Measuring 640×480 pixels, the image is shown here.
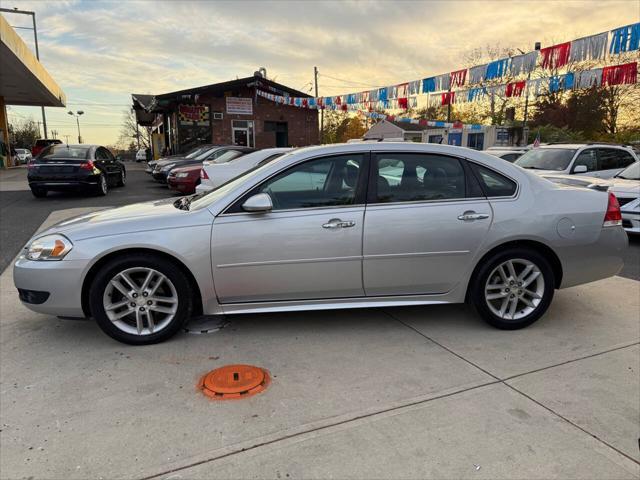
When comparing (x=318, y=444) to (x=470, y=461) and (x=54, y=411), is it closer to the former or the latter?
(x=470, y=461)

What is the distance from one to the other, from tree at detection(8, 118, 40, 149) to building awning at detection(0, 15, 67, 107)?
41.9m

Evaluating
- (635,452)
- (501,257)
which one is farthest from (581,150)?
(635,452)

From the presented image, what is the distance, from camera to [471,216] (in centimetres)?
363

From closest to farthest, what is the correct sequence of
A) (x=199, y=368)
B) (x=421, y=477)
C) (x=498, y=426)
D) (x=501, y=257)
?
(x=421, y=477)
(x=498, y=426)
(x=199, y=368)
(x=501, y=257)

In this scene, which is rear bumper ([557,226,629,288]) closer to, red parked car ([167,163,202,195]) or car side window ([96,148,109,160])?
red parked car ([167,163,202,195])

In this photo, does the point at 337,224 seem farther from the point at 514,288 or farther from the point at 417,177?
the point at 514,288

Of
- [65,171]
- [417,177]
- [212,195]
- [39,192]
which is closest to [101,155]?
[65,171]

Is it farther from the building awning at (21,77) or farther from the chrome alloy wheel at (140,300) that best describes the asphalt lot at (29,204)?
the building awning at (21,77)

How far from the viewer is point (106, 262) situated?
3404 millimetres

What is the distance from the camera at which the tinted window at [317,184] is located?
356 centimetres

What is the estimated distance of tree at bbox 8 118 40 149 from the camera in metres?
72.2

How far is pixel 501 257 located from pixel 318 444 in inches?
87.2

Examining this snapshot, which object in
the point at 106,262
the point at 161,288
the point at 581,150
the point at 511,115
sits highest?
the point at 511,115

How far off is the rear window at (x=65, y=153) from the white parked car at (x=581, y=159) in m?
11.6
